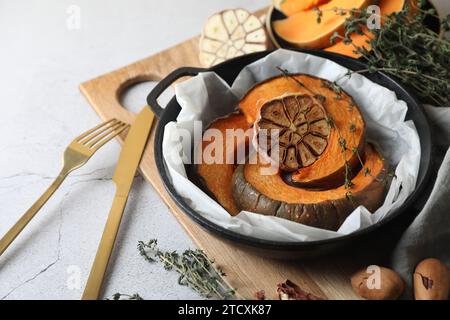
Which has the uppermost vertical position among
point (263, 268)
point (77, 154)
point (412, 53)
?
point (412, 53)

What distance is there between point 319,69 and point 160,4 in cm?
94

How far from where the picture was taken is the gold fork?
5.71 feet

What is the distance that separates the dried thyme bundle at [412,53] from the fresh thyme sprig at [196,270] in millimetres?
644

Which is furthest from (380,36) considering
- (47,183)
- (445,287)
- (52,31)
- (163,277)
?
(52,31)

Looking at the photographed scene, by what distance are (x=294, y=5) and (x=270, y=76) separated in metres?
0.39

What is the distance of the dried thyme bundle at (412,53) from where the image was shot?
68.2 inches

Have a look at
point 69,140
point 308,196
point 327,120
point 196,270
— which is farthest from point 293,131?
point 69,140

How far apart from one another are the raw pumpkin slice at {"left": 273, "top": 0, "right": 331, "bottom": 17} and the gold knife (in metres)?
0.57

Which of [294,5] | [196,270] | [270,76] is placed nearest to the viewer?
[196,270]

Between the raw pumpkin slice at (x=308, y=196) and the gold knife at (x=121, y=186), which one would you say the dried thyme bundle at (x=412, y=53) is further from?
the gold knife at (x=121, y=186)

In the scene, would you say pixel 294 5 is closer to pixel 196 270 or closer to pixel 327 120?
pixel 327 120

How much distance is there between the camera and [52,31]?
2.51m

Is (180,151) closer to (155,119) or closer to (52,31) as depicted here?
(155,119)

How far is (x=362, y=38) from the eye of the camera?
1.99 meters
